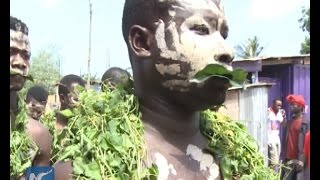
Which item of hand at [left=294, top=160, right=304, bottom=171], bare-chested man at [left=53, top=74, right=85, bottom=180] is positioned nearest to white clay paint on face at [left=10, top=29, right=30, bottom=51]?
bare-chested man at [left=53, top=74, right=85, bottom=180]

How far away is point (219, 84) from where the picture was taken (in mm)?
2121

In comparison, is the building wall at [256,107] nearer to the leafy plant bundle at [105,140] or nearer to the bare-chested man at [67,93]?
the bare-chested man at [67,93]

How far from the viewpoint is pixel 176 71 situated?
218 cm

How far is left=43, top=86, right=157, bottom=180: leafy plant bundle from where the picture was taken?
2.12 m

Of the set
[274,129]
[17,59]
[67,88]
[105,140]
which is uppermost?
[17,59]

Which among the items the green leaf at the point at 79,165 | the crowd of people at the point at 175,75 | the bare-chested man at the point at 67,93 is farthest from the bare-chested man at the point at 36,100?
the green leaf at the point at 79,165

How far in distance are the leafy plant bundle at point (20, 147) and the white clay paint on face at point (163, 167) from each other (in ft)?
2.30

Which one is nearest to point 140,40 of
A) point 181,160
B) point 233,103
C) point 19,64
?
point 181,160

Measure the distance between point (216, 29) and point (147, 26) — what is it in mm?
276

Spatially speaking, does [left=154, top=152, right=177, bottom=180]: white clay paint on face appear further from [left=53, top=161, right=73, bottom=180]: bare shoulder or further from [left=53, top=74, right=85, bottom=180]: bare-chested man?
[left=53, top=74, right=85, bottom=180]: bare-chested man

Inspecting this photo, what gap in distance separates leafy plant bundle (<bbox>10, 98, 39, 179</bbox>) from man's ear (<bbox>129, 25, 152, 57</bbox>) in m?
0.76

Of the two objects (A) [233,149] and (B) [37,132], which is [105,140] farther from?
(B) [37,132]

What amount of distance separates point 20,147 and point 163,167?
0.80 m
